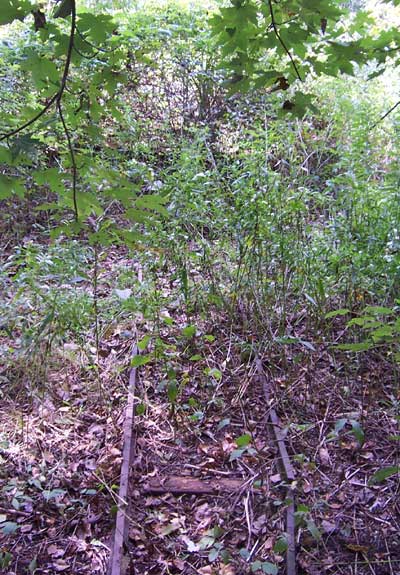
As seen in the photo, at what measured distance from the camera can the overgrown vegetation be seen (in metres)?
2.77

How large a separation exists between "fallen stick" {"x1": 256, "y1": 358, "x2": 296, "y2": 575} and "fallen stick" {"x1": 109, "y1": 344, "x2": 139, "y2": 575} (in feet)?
3.19

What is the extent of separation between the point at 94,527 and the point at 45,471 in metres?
0.64

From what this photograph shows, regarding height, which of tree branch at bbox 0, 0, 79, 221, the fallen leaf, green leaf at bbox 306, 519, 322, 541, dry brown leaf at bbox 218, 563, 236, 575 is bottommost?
dry brown leaf at bbox 218, 563, 236, 575

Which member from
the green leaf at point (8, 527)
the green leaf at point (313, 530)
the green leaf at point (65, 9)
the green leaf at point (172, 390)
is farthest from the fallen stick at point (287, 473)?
→ the green leaf at point (65, 9)

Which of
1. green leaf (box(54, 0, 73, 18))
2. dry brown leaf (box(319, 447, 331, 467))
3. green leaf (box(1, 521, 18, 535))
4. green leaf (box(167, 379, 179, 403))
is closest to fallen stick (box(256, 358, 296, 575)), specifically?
dry brown leaf (box(319, 447, 331, 467))

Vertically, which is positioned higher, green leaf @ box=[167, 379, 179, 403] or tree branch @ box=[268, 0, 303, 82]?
tree branch @ box=[268, 0, 303, 82]

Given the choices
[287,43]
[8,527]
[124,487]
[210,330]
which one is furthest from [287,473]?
[287,43]

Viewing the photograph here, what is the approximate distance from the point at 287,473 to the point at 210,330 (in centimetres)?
205

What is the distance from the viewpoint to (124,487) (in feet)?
11.5

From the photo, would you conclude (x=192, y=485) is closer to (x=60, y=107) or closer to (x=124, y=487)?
(x=124, y=487)

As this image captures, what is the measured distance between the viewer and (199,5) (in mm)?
9219

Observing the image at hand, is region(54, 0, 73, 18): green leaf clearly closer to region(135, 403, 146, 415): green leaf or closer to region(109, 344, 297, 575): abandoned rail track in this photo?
region(109, 344, 297, 575): abandoned rail track

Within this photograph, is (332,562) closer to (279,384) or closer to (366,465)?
(366,465)

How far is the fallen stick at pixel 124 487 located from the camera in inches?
118
